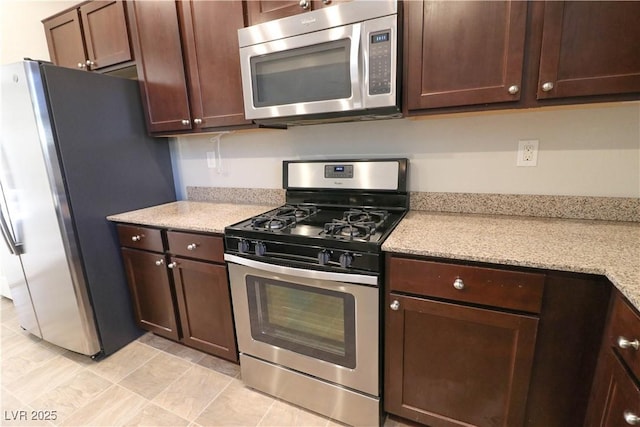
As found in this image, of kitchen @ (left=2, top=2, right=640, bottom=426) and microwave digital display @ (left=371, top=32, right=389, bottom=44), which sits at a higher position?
microwave digital display @ (left=371, top=32, right=389, bottom=44)

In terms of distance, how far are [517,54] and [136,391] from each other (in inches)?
93.7

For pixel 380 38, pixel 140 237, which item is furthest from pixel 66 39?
pixel 380 38

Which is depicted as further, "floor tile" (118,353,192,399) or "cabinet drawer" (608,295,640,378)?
"floor tile" (118,353,192,399)

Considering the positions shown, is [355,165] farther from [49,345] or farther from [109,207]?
[49,345]

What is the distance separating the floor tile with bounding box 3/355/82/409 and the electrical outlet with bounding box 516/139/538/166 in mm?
2723

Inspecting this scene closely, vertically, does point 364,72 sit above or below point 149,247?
above

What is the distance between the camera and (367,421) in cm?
137

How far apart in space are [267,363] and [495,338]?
1053 mm

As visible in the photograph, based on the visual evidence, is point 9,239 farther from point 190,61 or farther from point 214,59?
point 214,59

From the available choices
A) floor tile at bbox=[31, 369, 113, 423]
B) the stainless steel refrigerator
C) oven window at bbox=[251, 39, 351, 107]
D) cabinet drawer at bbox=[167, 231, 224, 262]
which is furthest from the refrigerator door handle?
oven window at bbox=[251, 39, 351, 107]

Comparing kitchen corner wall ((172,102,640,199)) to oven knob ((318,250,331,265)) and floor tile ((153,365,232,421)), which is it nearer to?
oven knob ((318,250,331,265))

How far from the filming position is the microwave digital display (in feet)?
4.02

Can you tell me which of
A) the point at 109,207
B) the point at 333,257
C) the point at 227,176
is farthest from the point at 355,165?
the point at 109,207

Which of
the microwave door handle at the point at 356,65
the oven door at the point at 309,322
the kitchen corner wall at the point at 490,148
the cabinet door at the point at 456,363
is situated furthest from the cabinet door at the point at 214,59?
the cabinet door at the point at 456,363
